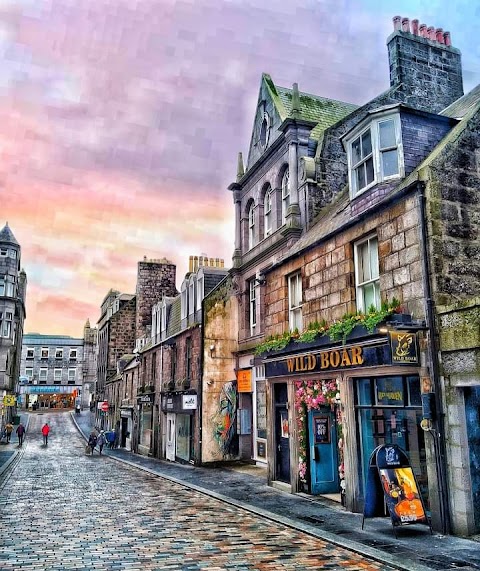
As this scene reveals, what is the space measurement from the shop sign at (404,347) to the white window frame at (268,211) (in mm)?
12074

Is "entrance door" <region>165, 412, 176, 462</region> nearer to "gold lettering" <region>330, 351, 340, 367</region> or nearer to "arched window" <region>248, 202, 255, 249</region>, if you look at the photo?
"arched window" <region>248, 202, 255, 249</region>

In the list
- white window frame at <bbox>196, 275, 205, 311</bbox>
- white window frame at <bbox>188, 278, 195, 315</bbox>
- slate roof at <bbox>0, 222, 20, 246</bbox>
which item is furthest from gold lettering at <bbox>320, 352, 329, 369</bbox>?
slate roof at <bbox>0, 222, 20, 246</bbox>

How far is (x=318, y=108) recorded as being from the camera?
74.8 feet

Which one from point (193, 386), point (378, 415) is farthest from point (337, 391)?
point (193, 386)

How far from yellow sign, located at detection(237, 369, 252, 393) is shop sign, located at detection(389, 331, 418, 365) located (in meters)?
12.7

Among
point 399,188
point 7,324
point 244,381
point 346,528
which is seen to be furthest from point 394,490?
point 7,324

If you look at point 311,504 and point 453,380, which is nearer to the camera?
point 453,380

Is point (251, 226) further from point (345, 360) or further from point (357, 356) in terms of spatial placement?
point (357, 356)

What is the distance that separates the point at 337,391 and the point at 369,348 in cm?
217

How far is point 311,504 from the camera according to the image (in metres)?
12.7

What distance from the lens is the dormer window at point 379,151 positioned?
1245 cm

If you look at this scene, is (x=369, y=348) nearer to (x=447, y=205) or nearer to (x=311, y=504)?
(x=447, y=205)

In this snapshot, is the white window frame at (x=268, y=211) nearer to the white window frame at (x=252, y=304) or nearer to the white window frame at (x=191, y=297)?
the white window frame at (x=252, y=304)

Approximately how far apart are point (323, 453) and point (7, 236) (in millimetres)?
39059
